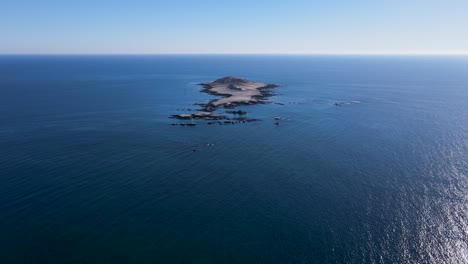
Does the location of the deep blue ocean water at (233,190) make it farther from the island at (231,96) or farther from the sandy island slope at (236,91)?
the sandy island slope at (236,91)

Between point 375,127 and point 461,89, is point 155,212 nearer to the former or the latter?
point 375,127

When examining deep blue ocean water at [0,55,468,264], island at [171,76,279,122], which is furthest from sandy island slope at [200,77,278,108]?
deep blue ocean water at [0,55,468,264]

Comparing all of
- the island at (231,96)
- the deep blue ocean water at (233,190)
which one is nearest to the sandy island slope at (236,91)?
the island at (231,96)

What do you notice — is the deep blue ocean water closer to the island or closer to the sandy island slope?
the island

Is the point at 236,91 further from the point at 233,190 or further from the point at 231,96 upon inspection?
the point at 233,190

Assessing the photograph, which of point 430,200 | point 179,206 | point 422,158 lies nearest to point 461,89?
point 422,158
